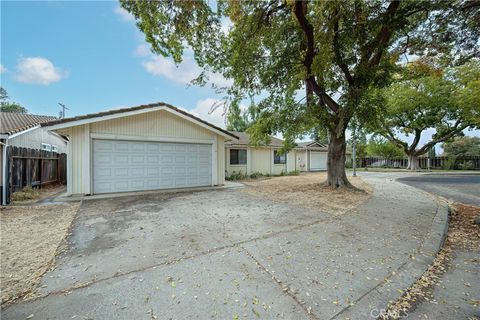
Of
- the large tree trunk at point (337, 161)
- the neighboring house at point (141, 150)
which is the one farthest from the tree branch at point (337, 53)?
the neighboring house at point (141, 150)

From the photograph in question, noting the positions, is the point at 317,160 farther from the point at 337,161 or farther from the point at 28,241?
the point at 28,241

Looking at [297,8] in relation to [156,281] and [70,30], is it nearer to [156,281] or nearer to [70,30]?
[156,281]

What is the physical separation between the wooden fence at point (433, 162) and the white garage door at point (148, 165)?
27.8m

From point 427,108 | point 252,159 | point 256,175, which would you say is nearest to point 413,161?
point 427,108

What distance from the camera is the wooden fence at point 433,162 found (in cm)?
2346

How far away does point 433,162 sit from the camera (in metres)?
25.8

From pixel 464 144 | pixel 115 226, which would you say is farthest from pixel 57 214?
pixel 464 144

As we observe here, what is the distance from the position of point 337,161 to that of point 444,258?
21.3ft

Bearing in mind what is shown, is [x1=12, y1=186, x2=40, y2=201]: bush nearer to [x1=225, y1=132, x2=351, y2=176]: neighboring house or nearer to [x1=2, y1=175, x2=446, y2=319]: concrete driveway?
[x1=2, y1=175, x2=446, y2=319]: concrete driveway

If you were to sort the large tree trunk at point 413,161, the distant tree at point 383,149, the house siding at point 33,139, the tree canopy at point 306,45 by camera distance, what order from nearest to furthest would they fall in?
the tree canopy at point 306,45 → the house siding at point 33,139 → the large tree trunk at point 413,161 → the distant tree at point 383,149

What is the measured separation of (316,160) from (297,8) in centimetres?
1848

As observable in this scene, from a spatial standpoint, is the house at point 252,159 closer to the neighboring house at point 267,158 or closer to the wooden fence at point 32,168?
the neighboring house at point 267,158

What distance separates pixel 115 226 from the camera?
4.60m

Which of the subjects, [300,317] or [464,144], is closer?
[300,317]
